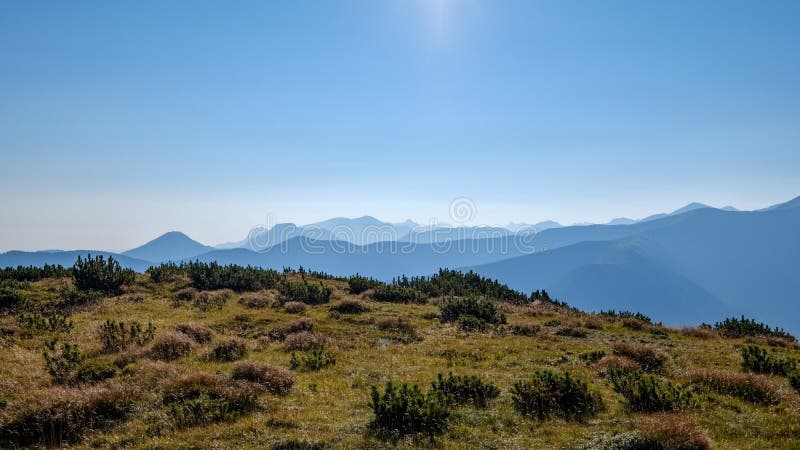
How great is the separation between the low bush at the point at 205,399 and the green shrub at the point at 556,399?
787 centimetres

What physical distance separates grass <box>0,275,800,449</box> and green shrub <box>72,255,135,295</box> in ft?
18.7

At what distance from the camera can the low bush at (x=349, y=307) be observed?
98.5 ft

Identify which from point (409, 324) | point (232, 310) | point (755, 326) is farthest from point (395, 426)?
point (755, 326)

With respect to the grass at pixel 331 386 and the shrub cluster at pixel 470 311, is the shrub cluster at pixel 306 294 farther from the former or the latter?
the shrub cluster at pixel 470 311

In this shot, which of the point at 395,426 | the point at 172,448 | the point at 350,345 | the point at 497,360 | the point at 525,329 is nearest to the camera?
the point at 172,448

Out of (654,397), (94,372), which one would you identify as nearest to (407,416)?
(654,397)

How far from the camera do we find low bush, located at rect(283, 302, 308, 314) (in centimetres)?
2947

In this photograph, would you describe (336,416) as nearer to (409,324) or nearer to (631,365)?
(631,365)

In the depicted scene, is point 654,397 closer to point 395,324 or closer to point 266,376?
point 266,376

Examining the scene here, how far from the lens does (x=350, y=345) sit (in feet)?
69.6

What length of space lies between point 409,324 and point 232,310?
1184cm

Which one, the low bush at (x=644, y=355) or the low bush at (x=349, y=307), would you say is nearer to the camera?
the low bush at (x=644, y=355)

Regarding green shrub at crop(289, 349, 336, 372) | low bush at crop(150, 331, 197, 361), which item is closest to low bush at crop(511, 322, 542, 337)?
green shrub at crop(289, 349, 336, 372)

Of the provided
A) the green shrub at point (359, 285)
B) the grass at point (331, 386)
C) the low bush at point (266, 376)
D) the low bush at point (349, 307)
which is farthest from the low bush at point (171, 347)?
the green shrub at point (359, 285)
